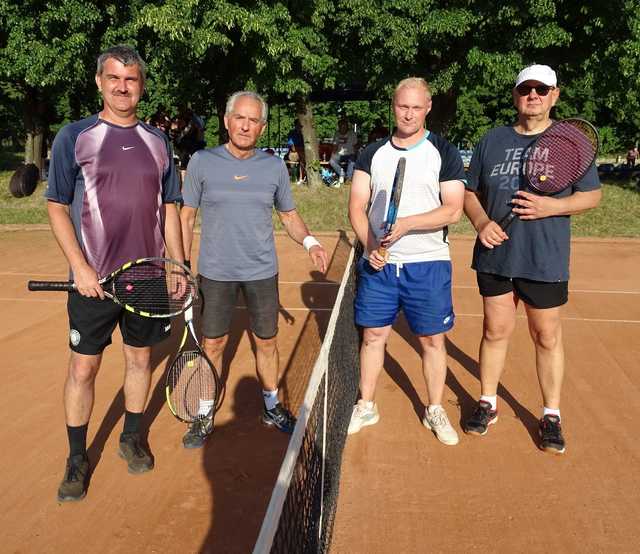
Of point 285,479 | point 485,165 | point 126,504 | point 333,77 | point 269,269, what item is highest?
point 333,77

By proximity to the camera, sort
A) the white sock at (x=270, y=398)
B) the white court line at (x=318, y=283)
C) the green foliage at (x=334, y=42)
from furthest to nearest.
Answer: the green foliage at (x=334, y=42) → the white court line at (x=318, y=283) → the white sock at (x=270, y=398)

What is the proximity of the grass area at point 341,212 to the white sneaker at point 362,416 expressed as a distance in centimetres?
871

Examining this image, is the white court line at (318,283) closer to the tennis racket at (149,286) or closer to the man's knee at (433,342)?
the man's knee at (433,342)

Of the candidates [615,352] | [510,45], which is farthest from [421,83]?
[510,45]

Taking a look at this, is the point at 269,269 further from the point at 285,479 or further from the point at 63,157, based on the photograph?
the point at 285,479

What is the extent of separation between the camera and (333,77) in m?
15.5

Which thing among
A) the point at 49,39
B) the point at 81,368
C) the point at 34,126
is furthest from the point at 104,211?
the point at 34,126

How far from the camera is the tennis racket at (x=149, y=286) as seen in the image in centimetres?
320

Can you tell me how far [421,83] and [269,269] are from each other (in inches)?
57.5

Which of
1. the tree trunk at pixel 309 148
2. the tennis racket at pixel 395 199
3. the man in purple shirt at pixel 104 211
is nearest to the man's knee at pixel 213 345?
the man in purple shirt at pixel 104 211

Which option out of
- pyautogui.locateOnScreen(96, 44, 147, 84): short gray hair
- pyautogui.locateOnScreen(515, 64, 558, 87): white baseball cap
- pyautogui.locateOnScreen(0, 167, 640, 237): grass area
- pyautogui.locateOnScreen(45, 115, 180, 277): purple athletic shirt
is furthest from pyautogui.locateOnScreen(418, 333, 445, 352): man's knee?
pyautogui.locateOnScreen(0, 167, 640, 237): grass area

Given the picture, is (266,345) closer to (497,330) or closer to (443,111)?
(497,330)

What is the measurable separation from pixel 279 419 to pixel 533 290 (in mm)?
1883

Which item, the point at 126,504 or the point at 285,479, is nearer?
the point at 285,479
